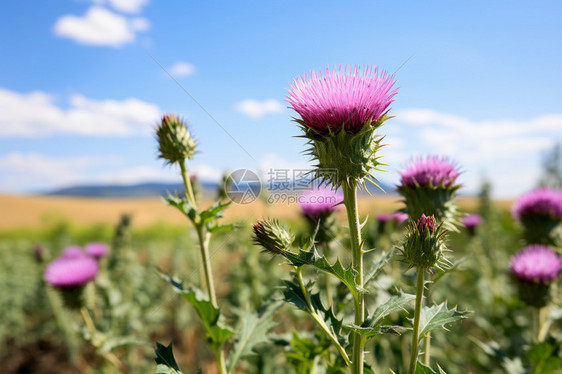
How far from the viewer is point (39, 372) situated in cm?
822

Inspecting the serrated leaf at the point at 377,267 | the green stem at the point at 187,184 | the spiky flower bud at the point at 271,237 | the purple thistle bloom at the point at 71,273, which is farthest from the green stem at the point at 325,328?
the purple thistle bloom at the point at 71,273

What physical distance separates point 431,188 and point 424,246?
1377mm

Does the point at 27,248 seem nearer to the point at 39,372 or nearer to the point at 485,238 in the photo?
the point at 39,372

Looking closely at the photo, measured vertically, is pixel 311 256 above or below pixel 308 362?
above

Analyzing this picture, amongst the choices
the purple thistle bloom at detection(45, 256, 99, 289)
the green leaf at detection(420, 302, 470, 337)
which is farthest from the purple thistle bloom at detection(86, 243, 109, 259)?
the green leaf at detection(420, 302, 470, 337)

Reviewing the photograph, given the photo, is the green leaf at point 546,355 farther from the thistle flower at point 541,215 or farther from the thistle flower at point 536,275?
the thistle flower at point 541,215

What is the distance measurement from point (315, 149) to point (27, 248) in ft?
46.7

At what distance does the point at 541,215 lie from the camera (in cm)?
511

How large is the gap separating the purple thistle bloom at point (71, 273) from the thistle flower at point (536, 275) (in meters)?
5.91

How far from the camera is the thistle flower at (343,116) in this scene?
2.11 m

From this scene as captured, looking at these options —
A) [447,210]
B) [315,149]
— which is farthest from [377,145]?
[447,210]

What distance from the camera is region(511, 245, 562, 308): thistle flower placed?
13.5ft

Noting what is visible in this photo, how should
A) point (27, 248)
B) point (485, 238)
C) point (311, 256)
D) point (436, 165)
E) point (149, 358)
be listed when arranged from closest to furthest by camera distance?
point (311, 256)
point (436, 165)
point (149, 358)
point (485, 238)
point (27, 248)

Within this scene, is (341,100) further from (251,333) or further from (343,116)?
(251,333)
